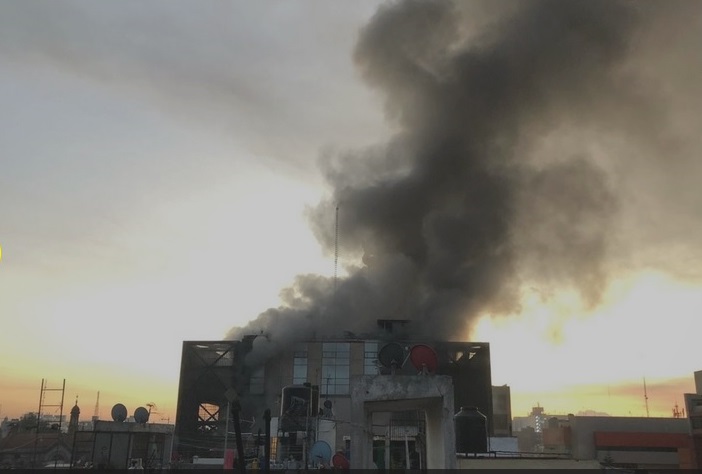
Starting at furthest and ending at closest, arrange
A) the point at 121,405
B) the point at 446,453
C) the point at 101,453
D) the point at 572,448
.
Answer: the point at 572,448 < the point at 121,405 < the point at 101,453 < the point at 446,453

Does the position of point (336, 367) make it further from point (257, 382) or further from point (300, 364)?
point (257, 382)

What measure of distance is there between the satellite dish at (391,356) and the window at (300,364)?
130 feet

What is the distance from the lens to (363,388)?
1149 centimetres

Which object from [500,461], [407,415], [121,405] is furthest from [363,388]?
[407,415]

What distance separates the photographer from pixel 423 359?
38.5 feet

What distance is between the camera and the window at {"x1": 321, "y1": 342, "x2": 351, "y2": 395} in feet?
167

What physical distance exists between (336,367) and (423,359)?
4053 centimetres

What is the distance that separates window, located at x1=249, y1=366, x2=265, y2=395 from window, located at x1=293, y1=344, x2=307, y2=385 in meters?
2.89

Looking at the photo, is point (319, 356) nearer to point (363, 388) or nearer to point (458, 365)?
point (458, 365)

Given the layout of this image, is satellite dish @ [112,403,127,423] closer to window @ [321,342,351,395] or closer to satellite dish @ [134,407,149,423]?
satellite dish @ [134,407,149,423]

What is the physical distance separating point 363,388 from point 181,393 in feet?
145

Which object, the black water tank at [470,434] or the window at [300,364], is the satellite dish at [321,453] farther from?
the window at [300,364]

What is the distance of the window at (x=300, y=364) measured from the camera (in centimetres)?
5100

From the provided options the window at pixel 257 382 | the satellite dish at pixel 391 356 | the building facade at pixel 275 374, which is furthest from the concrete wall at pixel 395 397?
the window at pixel 257 382
